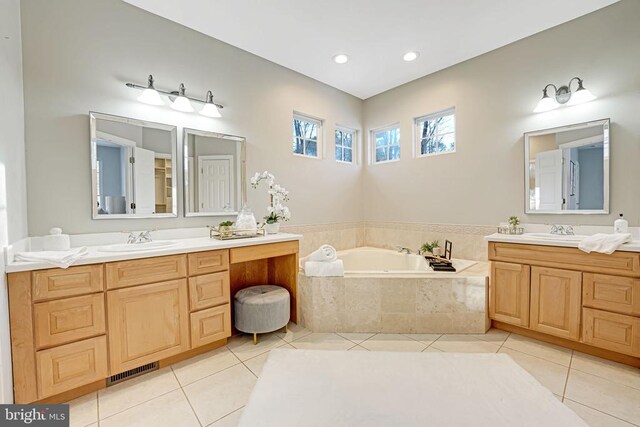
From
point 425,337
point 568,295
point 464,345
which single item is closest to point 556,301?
point 568,295

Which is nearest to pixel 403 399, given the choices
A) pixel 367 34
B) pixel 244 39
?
pixel 367 34

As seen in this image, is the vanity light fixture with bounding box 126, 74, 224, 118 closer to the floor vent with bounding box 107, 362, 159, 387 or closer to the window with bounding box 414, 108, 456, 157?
the floor vent with bounding box 107, 362, 159, 387

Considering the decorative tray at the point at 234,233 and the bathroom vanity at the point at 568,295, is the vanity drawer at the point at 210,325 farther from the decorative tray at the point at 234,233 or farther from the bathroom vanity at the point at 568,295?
the bathroom vanity at the point at 568,295

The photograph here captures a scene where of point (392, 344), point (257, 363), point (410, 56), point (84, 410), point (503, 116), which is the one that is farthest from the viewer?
point (410, 56)

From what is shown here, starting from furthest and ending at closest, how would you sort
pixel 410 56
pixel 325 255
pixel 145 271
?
pixel 410 56
pixel 325 255
pixel 145 271

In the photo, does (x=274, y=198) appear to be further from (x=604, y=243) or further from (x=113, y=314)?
(x=604, y=243)

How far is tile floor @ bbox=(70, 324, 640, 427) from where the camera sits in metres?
1.61

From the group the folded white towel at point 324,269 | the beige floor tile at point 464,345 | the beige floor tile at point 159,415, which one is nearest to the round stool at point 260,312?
the folded white towel at point 324,269

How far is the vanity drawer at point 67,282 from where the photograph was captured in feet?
5.20

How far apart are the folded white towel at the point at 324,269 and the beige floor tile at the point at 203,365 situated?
989 mm

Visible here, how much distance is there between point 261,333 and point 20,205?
6.53 feet

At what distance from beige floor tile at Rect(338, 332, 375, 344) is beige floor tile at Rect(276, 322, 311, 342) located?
35 centimetres

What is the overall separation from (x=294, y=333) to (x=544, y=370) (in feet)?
6.59

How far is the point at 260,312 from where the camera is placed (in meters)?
2.43
